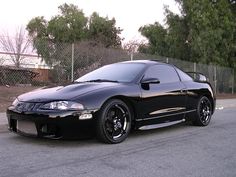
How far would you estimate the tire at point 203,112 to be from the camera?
30.5ft

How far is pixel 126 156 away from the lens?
20.6 ft

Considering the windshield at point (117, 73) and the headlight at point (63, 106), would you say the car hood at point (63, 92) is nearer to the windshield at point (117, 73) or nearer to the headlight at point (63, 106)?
the headlight at point (63, 106)

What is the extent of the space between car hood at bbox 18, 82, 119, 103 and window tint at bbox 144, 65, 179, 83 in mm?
1000

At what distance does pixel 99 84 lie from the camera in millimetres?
7320

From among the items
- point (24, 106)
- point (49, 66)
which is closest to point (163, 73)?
point (24, 106)

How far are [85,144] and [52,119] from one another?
814mm

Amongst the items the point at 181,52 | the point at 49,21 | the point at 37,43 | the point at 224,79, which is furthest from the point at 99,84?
the point at 49,21

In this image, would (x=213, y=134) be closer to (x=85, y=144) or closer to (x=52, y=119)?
(x=85, y=144)

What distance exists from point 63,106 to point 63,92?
1.28 ft

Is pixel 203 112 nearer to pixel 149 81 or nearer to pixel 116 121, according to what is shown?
pixel 149 81

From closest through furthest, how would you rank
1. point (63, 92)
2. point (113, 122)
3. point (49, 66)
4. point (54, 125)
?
1. point (54, 125)
2. point (63, 92)
3. point (113, 122)
4. point (49, 66)

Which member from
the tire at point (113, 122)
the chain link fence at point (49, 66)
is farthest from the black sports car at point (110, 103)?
the chain link fence at point (49, 66)

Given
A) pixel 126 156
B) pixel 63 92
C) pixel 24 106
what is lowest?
pixel 126 156

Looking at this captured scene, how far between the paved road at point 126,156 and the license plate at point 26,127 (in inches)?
8.4
